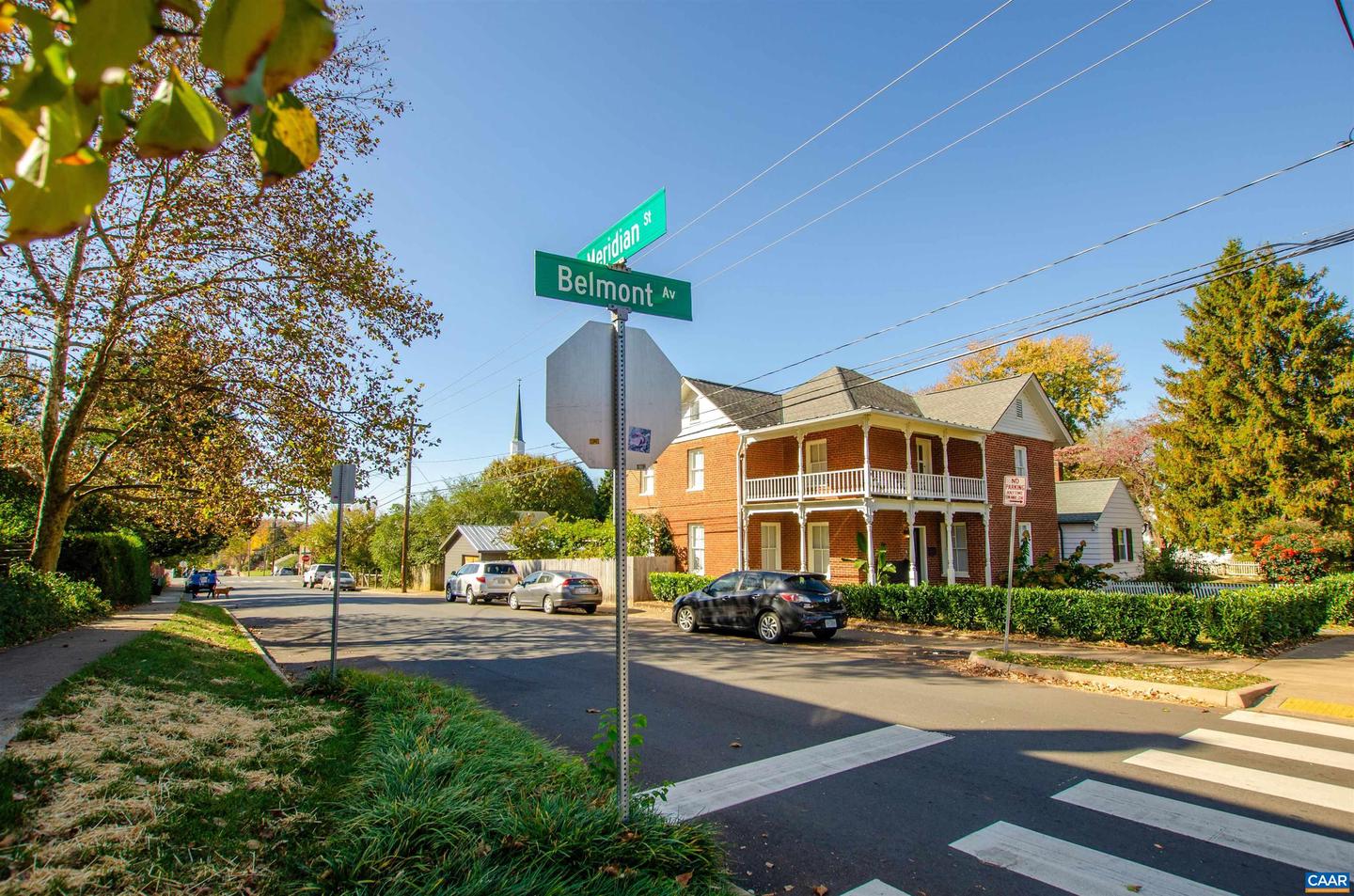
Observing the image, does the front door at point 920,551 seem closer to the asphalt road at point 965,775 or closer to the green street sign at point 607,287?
the asphalt road at point 965,775

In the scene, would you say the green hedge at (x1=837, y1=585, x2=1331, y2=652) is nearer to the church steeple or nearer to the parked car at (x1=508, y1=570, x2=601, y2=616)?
the parked car at (x1=508, y1=570, x2=601, y2=616)

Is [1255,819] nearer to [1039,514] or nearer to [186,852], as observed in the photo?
[186,852]

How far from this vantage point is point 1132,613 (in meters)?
13.5

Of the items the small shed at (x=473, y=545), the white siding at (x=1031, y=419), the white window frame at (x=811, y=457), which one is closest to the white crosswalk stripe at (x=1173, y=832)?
the white window frame at (x=811, y=457)

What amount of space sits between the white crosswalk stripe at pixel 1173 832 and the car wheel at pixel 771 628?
28.9ft

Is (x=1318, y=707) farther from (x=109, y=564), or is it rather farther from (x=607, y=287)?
(x=109, y=564)

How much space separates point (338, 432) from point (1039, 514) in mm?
26634

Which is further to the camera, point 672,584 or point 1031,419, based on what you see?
point 1031,419

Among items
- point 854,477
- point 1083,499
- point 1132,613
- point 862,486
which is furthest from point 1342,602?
point 1083,499

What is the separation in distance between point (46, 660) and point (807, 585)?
12.8 metres

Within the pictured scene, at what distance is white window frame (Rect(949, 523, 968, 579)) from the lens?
26.3 meters

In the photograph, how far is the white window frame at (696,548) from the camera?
28.0 m

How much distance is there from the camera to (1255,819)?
16.5 ft

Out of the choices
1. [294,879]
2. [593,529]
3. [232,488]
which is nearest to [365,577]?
[593,529]
